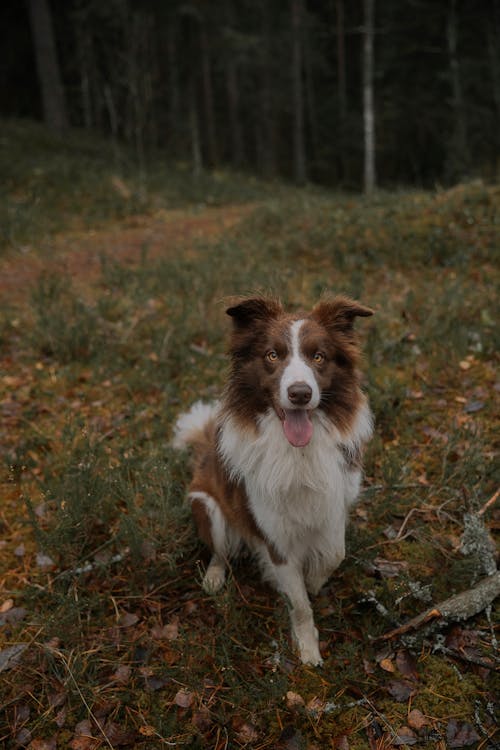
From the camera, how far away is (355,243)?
316 inches

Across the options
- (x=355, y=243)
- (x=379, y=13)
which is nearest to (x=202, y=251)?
(x=355, y=243)

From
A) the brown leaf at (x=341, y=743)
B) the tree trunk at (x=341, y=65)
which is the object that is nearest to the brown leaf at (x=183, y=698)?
the brown leaf at (x=341, y=743)

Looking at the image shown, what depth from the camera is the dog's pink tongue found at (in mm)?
2525

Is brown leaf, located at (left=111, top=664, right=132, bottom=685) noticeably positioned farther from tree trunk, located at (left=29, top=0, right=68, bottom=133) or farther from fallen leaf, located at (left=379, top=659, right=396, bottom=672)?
tree trunk, located at (left=29, top=0, right=68, bottom=133)

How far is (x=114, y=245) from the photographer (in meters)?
9.58

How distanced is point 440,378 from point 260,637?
2912 mm

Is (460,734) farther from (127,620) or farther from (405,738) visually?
(127,620)

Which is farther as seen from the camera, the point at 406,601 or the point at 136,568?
the point at 136,568

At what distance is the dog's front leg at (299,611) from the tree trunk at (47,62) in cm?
2118

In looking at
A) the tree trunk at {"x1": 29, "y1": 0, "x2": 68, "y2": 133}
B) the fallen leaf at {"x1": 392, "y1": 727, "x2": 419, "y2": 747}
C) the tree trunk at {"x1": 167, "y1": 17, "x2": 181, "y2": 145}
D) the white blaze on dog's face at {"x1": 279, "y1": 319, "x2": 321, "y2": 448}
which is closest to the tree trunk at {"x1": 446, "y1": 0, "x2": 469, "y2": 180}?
the tree trunk at {"x1": 167, "y1": 17, "x2": 181, "y2": 145}

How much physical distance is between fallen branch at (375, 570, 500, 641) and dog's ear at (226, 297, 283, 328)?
177 cm

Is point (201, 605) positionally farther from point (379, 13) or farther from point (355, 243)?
point (379, 13)

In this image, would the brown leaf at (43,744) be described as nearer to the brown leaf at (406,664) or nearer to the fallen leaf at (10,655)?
the fallen leaf at (10,655)

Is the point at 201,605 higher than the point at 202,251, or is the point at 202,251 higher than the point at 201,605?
the point at 202,251
